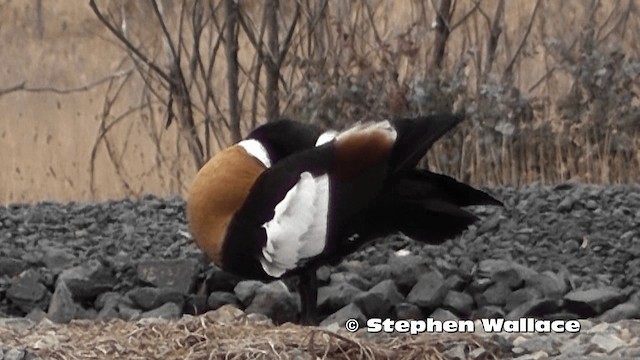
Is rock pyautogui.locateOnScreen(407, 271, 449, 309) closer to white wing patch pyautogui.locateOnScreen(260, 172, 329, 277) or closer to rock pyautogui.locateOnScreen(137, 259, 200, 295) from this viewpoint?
white wing patch pyautogui.locateOnScreen(260, 172, 329, 277)

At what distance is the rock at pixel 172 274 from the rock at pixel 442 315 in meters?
0.77

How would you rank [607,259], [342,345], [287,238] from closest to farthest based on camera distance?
[342,345] → [287,238] → [607,259]

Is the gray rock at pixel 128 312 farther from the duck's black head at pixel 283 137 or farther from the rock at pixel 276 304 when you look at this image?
the duck's black head at pixel 283 137

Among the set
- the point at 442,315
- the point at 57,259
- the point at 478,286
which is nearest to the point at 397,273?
the point at 478,286

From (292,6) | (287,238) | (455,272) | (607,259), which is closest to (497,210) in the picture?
(607,259)

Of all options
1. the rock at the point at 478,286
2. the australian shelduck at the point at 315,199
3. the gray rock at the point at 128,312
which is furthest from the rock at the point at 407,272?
the gray rock at the point at 128,312

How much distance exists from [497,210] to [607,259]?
0.88 m

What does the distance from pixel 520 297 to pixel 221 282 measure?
0.91 m

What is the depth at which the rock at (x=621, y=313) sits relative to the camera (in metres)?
3.65

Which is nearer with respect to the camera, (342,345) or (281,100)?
(342,345)

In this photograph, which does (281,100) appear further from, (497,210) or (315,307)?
(315,307)

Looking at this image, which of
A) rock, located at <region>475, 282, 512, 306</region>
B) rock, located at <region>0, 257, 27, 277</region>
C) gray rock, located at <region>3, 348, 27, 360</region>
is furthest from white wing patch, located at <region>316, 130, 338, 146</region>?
rock, located at <region>0, 257, 27, 277</region>

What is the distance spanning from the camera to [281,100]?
7.53 m

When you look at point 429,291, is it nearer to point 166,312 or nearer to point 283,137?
point 283,137
